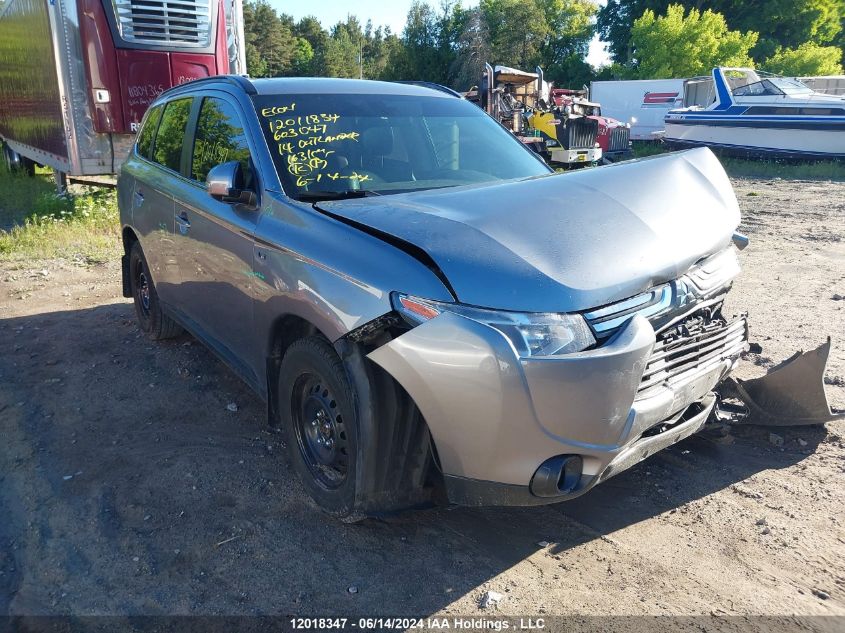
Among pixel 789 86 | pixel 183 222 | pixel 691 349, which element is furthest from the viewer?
pixel 789 86

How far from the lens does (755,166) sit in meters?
18.6

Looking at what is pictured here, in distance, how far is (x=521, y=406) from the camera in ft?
7.80

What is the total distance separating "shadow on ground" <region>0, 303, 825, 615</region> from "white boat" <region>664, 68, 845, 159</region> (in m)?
16.9

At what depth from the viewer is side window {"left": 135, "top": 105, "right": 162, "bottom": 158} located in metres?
5.21

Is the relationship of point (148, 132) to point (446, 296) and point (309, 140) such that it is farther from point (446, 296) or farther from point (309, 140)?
point (446, 296)

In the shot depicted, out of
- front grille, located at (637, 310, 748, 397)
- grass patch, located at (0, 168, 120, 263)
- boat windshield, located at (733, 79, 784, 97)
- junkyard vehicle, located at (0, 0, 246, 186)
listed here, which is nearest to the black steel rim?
front grille, located at (637, 310, 748, 397)

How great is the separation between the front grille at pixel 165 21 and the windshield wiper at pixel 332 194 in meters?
8.21

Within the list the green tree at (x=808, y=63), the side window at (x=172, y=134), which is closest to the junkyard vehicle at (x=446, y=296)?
the side window at (x=172, y=134)

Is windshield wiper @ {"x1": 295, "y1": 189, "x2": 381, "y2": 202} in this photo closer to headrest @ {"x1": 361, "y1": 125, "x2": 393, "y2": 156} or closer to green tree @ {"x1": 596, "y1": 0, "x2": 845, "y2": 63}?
headrest @ {"x1": 361, "y1": 125, "x2": 393, "y2": 156}

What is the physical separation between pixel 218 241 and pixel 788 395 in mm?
3374

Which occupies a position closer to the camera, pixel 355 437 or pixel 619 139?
pixel 355 437

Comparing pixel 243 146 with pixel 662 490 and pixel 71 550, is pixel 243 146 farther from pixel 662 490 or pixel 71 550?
pixel 662 490

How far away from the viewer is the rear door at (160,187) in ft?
15.1

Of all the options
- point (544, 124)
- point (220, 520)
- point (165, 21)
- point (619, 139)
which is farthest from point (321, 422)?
point (619, 139)
